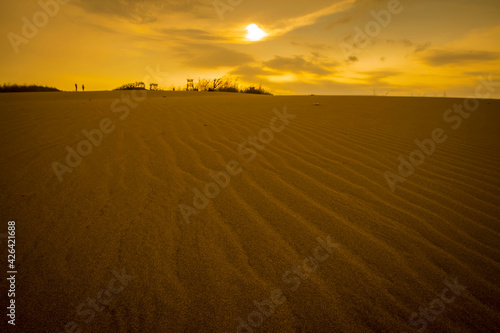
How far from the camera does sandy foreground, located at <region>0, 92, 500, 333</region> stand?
1395 mm

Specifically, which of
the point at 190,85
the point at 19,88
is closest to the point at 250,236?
the point at 190,85

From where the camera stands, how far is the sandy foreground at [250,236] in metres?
1.39

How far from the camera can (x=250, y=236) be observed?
1.94 m

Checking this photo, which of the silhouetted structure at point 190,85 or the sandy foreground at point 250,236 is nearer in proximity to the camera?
the sandy foreground at point 250,236

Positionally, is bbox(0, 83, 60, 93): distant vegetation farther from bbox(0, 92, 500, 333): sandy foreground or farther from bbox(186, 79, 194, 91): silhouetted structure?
bbox(0, 92, 500, 333): sandy foreground

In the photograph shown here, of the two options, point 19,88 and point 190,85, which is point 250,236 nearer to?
point 190,85

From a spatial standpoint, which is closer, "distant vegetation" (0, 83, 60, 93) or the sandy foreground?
the sandy foreground

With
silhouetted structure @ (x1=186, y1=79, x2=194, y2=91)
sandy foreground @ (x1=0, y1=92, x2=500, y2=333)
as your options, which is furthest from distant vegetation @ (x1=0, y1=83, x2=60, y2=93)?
sandy foreground @ (x1=0, y1=92, x2=500, y2=333)

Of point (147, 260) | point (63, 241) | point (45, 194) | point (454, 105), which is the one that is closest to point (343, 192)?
point (147, 260)

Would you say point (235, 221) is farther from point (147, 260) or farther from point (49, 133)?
point (49, 133)

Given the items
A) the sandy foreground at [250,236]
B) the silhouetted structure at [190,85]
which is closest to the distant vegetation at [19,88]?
the silhouetted structure at [190,85]

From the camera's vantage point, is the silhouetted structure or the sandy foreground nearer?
the sandy foreground

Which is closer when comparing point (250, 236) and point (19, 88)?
point (250, 236)

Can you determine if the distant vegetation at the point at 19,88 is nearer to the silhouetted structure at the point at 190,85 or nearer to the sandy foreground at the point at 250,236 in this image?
the silhouetted structure at the point at 190,85
